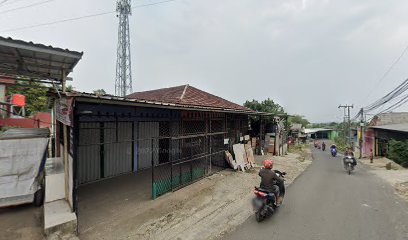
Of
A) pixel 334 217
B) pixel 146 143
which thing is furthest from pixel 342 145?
pixel 334 217

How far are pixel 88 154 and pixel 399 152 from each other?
19.8m

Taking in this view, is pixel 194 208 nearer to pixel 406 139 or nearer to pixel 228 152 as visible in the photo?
pixel 228 152

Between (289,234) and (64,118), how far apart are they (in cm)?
574

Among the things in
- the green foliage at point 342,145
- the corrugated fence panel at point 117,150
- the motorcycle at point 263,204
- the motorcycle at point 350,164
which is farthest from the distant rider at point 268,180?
the green foliage at point 342,145

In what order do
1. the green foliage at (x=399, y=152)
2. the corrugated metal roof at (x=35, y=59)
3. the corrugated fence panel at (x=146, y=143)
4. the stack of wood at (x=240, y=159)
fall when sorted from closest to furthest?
1. the corrugated metal roof at (x=35, y=59)
2. the corrugated fence panel at (x=146, y=143)
3. the stack of wood at (x=240, y=159)
4. the green foliage at (x=399, y=152)

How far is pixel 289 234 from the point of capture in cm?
507

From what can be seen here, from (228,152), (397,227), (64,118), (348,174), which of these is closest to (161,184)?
(64,118)

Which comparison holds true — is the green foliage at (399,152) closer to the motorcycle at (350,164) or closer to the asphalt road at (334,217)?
the motorcycle at (350,164)

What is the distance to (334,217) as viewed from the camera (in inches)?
237

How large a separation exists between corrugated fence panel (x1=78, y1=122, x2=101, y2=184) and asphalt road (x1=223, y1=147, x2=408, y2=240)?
6.20 m

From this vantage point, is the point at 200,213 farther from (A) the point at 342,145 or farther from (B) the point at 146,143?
(A) the point at 342,145

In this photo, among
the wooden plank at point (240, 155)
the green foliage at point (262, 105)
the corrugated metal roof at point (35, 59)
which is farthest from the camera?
the green foliage at point (262, 105)

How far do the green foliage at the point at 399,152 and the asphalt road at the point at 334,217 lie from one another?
9.72 meters

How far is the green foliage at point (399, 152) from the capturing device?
53.2ft
